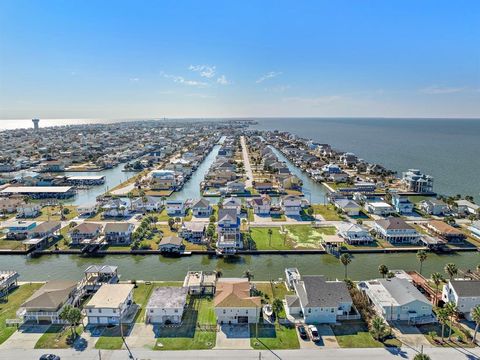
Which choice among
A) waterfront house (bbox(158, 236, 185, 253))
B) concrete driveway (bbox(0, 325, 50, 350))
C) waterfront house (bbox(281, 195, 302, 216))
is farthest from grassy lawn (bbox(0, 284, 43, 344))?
waterfront house (bbox(281, 195, 302, 216))

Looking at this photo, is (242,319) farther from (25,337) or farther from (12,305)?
(12,305)

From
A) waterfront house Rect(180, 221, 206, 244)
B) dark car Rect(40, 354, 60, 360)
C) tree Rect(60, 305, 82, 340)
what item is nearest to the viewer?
dark car Rect(40, 354, 60, 360)

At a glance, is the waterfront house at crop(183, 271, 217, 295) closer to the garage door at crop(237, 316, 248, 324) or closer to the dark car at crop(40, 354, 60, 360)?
the garage door at crop(237, 316, 248, 324)

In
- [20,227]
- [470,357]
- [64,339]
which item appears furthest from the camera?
[20,227]

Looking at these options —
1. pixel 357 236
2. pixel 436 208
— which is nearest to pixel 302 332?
pixel 357 236

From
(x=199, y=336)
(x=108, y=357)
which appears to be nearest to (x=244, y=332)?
(x=199, y=336)

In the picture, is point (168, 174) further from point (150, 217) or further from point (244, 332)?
point (244, 332)
